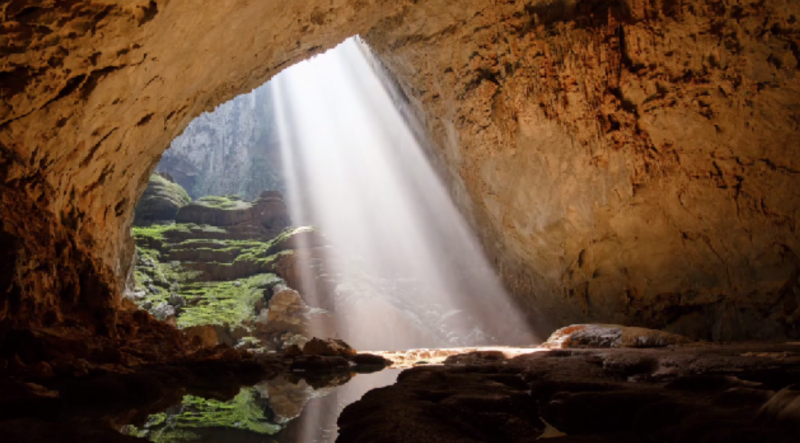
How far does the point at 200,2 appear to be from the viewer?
726 cm

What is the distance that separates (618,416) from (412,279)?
35895 millimetres

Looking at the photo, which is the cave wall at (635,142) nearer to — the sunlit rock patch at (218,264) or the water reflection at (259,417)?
the water reflection at (259,417)

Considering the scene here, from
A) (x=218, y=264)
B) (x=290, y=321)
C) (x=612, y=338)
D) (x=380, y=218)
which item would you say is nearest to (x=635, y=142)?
(x=612, y=338)

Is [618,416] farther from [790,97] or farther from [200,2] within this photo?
[790,97]

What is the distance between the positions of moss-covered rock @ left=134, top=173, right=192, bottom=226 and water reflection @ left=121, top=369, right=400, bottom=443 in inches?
1591

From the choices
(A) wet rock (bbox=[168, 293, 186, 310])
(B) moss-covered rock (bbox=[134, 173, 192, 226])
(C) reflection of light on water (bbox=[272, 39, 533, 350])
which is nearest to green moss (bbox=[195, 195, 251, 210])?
(B) moss-covered rock (bbox=[134, 173, 192, 226])

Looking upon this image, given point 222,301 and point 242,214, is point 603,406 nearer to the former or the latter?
point 222,301

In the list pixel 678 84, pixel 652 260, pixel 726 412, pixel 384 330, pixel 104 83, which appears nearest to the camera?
pixel 726 412

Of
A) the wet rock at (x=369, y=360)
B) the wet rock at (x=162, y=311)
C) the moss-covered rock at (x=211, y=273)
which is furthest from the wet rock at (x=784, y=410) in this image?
the wet rock at (x=162, y=311)

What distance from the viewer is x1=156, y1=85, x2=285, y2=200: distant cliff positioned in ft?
206

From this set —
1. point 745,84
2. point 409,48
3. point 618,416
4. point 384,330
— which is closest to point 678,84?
point 745,84

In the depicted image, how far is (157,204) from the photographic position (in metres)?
41.8

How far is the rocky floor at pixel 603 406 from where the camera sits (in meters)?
2.41

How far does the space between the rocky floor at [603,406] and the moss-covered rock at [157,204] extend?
42.7m
